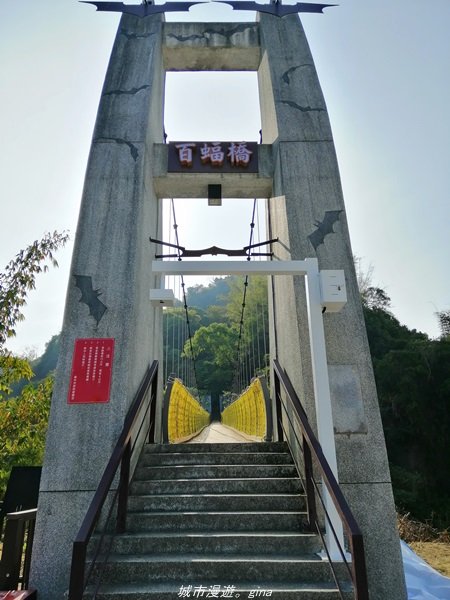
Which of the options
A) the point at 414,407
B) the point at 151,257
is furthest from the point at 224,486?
the point at 414,407

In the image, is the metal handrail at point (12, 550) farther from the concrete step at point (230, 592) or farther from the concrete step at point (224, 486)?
the concrete step at point (224, 486)

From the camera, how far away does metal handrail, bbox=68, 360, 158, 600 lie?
5.91 ft

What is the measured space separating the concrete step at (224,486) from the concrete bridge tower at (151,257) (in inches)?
15.1

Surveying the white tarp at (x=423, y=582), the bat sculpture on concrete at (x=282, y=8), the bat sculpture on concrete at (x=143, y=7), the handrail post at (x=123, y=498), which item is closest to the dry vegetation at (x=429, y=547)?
the white tarp at (x=423, y=582)

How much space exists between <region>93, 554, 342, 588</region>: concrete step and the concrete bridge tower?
610 millimetres

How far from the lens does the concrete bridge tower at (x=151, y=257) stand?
289cm

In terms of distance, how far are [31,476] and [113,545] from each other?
1.18m

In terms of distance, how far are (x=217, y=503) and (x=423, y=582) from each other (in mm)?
1782

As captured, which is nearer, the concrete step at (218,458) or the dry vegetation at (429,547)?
the concrete step at (218,458)

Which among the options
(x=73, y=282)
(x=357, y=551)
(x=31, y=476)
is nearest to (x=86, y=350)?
(x=73, y=282)

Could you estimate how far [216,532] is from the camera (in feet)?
8.82

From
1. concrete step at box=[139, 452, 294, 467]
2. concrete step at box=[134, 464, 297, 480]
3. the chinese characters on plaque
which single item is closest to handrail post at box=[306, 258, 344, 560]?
concrete step at box=[134, 464, 297, 480]

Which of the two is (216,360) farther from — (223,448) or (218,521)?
(218,521)

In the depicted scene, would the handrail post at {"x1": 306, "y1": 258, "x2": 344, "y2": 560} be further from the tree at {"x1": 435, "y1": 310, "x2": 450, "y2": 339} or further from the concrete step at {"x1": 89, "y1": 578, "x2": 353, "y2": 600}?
the tree at {"x1": 435, "y1": 310, "x2": 450, "y2": 339}
